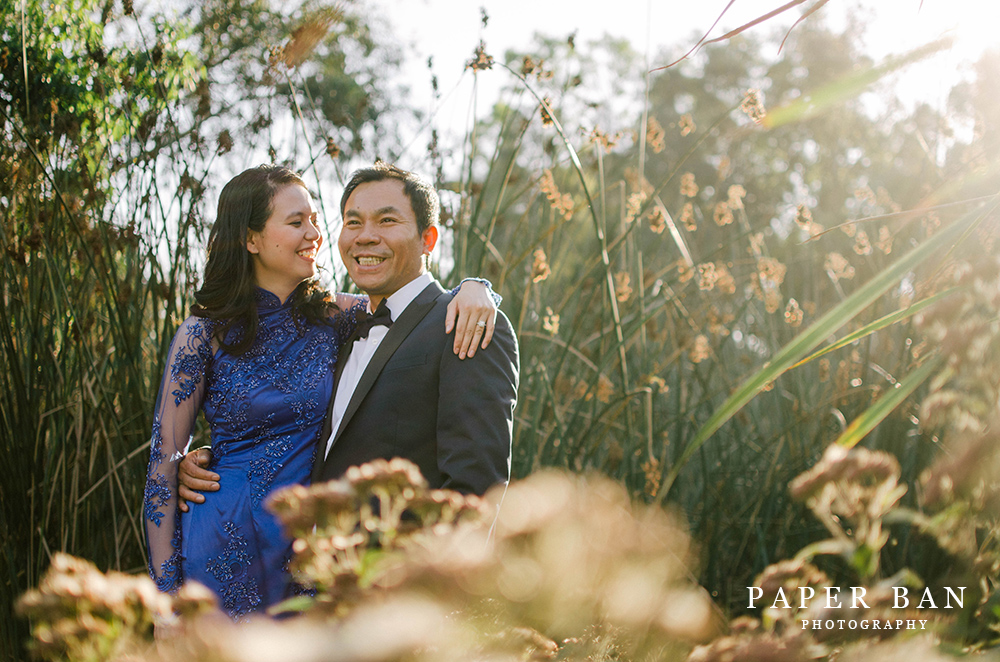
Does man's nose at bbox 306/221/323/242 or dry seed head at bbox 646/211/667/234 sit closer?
man's nose at bbox 306/221/323/242

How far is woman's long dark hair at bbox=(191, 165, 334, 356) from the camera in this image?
7.25 ft

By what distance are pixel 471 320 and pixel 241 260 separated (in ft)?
2.84

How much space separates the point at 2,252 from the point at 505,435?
182cm

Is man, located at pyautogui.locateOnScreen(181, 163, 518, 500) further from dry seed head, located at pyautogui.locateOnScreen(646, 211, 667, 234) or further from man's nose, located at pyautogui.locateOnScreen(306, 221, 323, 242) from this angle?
dry seed head, located at pyautogui.locateOnScreen(646, 211, 667, 234)

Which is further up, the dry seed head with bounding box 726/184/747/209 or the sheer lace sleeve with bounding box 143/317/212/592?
the dry seed head with bounding box 726/184/747/209

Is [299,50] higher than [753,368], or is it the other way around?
[299,50]

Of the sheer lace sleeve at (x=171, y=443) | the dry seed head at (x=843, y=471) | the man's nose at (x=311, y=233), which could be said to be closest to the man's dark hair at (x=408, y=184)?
the man's nose at (x=311, y=233)

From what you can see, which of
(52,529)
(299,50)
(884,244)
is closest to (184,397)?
(52,529)

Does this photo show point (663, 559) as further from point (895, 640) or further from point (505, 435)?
point (505, 435)

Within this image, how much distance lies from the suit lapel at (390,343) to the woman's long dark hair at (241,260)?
1.17 feet

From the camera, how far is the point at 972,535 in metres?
0.68

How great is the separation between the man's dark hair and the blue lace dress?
50 cm

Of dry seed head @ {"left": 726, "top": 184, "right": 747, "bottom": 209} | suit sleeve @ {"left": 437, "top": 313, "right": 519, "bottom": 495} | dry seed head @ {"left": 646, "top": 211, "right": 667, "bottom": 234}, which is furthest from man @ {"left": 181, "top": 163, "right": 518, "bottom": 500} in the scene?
dry seed head @ {"left": 726, "top": 184, "right": 747, "bottom": 209}

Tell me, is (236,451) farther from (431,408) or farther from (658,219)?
(658,219)
